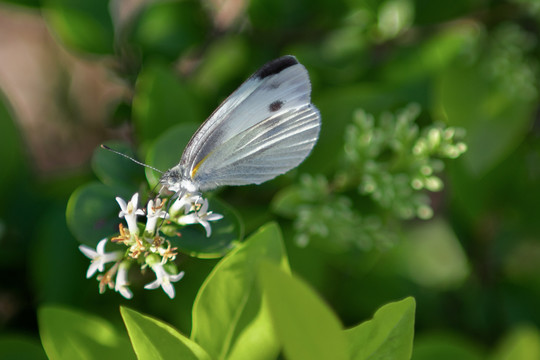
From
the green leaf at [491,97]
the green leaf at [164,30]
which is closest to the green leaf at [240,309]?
the green leaf at [491,97]

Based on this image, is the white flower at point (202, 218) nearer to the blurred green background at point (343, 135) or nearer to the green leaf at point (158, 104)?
the blurred green background at point (343, 135)

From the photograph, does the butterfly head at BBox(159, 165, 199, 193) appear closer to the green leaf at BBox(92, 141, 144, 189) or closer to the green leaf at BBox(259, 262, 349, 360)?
the green leaf at BBox(92, 141, 144, 189)

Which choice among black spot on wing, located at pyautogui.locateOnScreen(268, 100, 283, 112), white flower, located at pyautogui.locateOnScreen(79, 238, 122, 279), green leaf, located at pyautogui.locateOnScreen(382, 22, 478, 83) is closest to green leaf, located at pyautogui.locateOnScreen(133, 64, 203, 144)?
black spot on wing, located at pyautogui.locateOnScreen(268, 100, 283, 112)

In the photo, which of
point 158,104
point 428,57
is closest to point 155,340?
point 158,104

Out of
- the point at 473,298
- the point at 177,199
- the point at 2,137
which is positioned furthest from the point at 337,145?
the point at 2,137

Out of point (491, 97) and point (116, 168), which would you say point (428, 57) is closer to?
point (491, 97)
